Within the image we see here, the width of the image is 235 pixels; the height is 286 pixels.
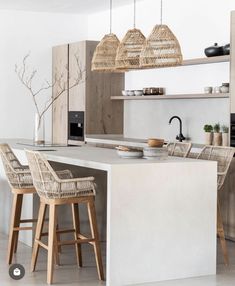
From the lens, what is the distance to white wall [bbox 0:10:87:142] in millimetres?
10602

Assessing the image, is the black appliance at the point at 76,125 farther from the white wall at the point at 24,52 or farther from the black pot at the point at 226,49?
the black pot at the point at 226,49

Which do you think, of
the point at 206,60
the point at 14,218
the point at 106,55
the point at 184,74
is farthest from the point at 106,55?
the point at 14,218

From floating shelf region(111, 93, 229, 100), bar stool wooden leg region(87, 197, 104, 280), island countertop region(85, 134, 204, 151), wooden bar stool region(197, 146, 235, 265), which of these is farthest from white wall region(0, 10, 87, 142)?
bar stool wooden leg region(87, 197, 104, 280)

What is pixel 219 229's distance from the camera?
19.6ft

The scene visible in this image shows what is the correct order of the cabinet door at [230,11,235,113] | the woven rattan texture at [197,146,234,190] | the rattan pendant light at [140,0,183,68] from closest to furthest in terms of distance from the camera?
the woven rattan texture at [197,146,234,190] < the rattan pendant light at [140,0,183,68] < the cabinet door at [230,11,235,113]

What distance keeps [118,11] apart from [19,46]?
1691mm

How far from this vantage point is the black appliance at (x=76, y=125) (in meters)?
9.96

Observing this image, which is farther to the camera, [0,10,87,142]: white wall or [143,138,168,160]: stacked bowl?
[0,10,87,142]: white wall

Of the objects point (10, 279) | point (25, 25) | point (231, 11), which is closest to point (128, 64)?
point (231, 11)

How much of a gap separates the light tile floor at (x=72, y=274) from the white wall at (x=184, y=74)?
229cm

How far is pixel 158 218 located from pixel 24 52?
20.0 feet

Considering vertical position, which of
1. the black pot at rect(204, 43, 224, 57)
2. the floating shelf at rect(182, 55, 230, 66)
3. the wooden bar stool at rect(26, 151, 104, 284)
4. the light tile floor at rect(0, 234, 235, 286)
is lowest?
the light tile floor at rect(0, 234, 235, 286)

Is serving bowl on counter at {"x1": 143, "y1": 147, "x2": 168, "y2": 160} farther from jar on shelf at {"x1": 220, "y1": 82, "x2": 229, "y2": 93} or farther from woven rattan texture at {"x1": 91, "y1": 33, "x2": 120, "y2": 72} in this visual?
jar on shelf at {"x1": 220, "y1": 82, "x2": 229, "y2": 93}

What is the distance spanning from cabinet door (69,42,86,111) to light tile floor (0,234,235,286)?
380cm
